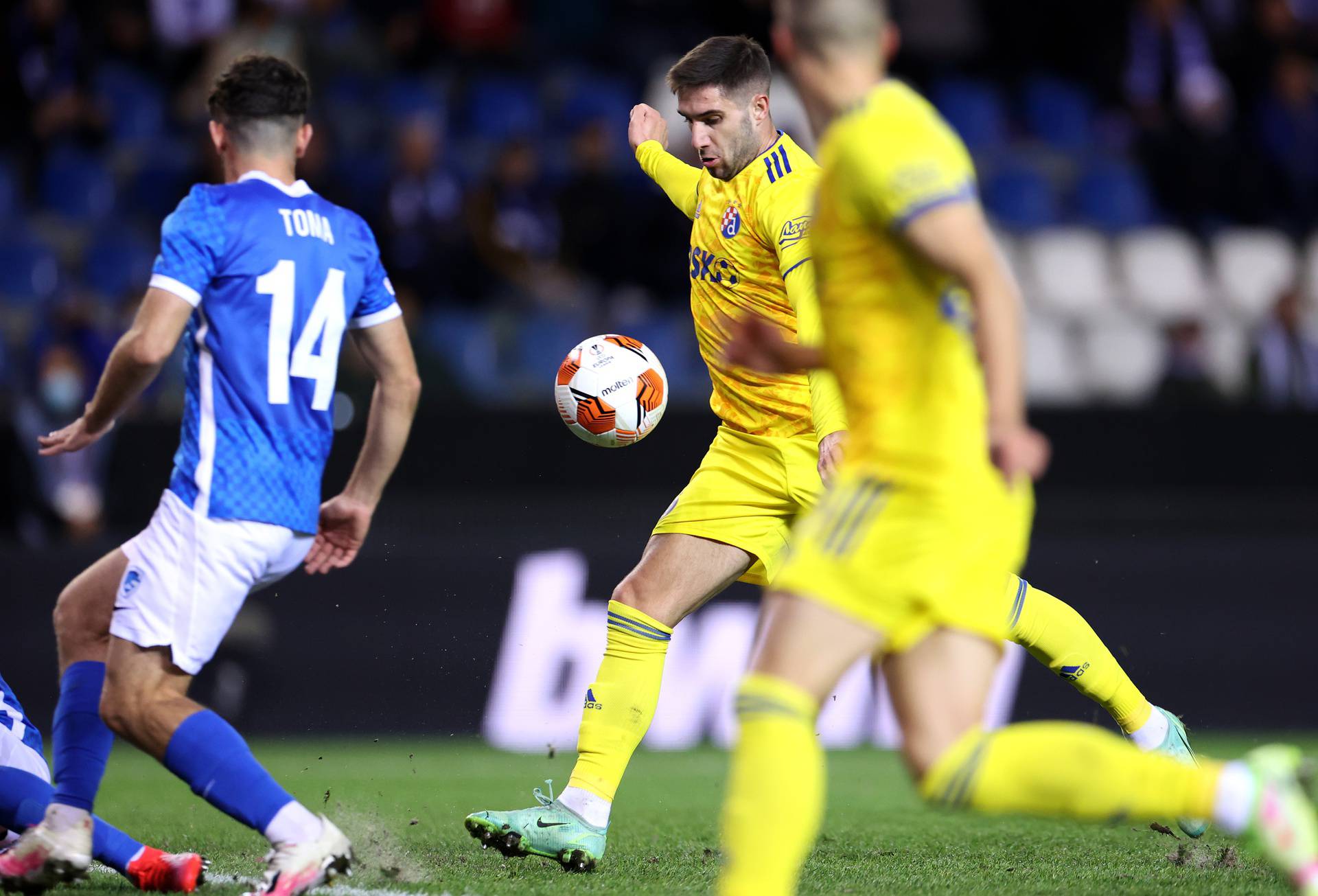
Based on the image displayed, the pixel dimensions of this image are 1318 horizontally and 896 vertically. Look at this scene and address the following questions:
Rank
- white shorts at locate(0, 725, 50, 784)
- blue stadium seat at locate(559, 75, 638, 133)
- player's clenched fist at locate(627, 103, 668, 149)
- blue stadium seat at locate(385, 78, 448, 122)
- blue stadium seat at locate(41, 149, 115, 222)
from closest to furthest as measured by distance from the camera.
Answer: white shorts at locate(0, 725, 50, 784) < player's clenched fist at locate(627, 103, 668, 149) < blue stadium seat at locate(41, 149, 115, 222) < blue stadium seat at locate(385, 78, 448, 122) < blue stadium seat at locate(559, 75, 638, 133)

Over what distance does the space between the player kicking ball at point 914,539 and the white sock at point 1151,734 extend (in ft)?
6.16

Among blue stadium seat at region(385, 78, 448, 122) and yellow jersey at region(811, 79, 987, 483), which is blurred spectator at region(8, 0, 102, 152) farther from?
yellow jersey at region(811, 79, 987, 483)

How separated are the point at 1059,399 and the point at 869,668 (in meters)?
2.94

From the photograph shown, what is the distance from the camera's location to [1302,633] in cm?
970

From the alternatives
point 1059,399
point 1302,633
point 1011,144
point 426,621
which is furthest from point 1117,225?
point 426,621

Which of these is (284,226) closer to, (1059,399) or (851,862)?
(851,862)

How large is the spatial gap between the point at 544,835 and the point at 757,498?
1284 millimetres

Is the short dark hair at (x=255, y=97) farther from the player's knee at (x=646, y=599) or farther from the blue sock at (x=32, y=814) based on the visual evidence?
the blue sock at (x=32, y=814)

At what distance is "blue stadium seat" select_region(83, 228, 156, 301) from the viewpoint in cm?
1097

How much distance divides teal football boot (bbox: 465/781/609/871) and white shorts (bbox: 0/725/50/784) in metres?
1.29

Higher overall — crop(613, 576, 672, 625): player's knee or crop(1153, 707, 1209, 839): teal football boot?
crop(613, 576, 672, 625): player's knee

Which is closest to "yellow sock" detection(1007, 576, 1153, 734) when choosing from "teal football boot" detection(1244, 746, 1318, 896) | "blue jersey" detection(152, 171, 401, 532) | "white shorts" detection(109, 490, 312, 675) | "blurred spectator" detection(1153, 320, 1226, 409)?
"teal football boot" detection(1244, 746, 1318, 896)

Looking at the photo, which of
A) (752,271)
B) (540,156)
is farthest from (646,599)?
(540,156)

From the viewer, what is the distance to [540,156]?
1223 centimetres
